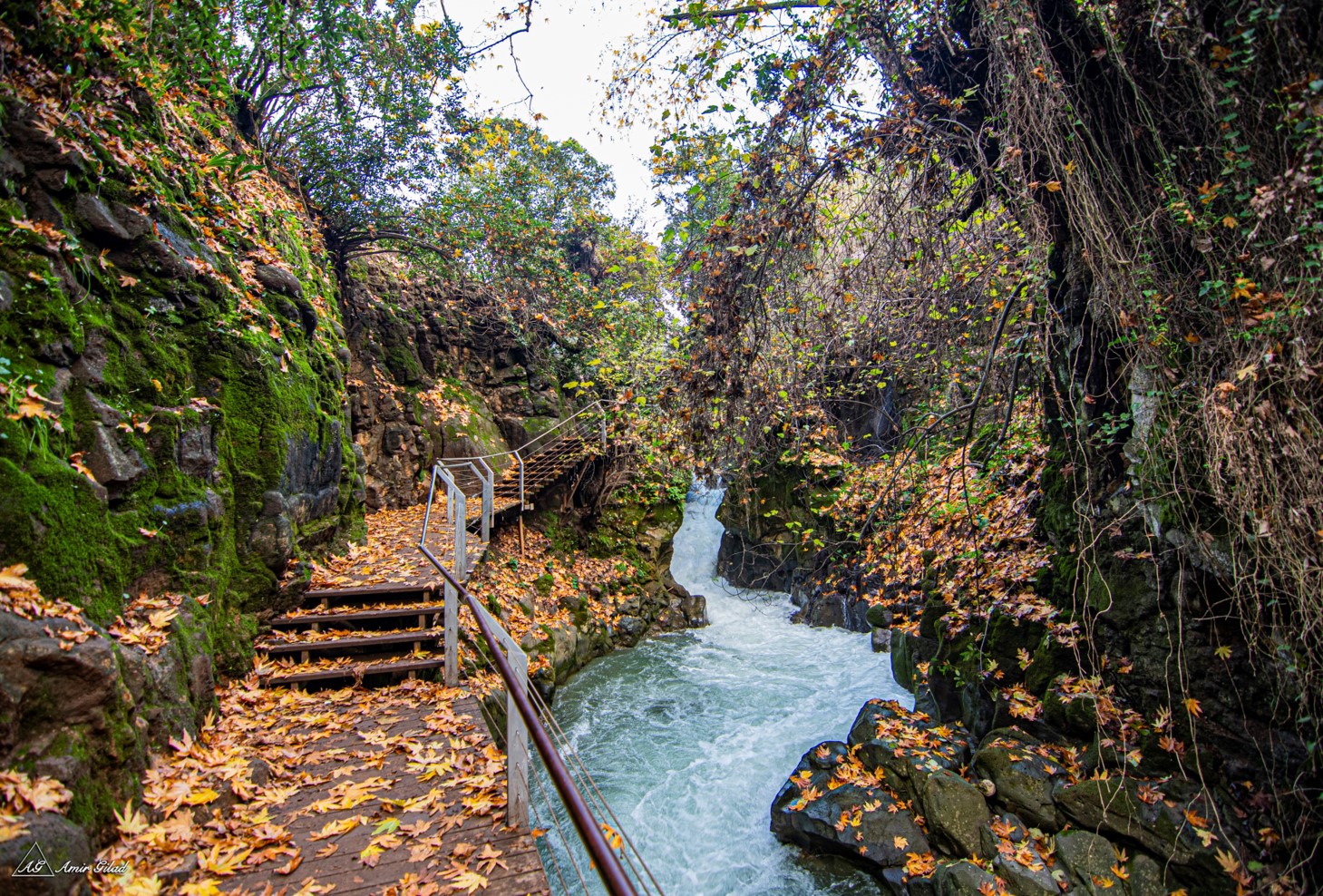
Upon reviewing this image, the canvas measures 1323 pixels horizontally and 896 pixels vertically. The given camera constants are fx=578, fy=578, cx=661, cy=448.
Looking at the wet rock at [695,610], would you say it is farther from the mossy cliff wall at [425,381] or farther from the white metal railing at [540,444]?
the mossy cliff wall at [425,381]

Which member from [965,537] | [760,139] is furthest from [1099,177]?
[965,537]

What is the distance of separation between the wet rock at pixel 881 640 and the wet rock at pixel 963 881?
21.5 ft

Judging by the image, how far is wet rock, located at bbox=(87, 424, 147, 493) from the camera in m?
3.94

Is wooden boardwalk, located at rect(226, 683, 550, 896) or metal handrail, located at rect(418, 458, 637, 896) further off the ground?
metal handrail, located at rect(418, 458, 637, 896)

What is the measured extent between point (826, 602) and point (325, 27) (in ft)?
43.4

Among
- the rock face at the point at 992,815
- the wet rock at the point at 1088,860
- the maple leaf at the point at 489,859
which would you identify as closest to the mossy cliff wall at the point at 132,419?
the maple leaf at the point at 489,859

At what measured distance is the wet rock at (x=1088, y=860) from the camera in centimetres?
455

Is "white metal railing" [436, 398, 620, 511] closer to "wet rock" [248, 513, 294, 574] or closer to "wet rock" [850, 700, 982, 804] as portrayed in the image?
"wet rock" [248, 513, 294, 574]

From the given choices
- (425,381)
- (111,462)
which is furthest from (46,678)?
(425,381)

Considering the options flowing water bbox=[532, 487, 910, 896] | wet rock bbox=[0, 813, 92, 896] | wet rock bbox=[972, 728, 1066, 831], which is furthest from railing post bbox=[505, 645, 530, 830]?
wet rock bbox=[972, 728, 1066, 831]

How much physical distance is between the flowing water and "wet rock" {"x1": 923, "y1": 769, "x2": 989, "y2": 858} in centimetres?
84

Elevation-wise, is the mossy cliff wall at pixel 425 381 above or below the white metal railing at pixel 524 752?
above

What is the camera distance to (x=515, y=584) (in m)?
10.1

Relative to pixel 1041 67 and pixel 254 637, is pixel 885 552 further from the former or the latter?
pixel 254 637
